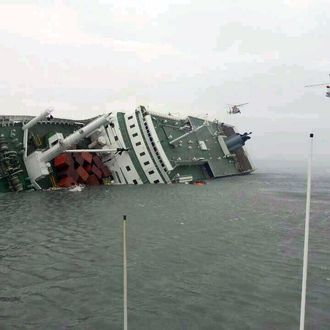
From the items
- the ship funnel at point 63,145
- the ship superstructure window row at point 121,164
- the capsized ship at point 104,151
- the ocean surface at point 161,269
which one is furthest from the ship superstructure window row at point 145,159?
the ocean surface at point 161,269

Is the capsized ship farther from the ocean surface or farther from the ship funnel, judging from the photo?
the ocean surface

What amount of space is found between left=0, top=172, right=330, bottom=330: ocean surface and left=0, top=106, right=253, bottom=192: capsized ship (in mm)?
19656

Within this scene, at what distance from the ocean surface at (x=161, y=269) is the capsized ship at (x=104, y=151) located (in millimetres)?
19656

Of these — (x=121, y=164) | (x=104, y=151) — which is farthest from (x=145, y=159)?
(x=104, y=151)

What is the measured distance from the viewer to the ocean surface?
14.4 meters

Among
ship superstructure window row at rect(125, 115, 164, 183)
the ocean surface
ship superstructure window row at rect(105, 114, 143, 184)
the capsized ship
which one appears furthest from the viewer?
ship superstructure window row at rect(105, 114, 143, 184)

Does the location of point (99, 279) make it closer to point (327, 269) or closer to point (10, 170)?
point (327, 269)

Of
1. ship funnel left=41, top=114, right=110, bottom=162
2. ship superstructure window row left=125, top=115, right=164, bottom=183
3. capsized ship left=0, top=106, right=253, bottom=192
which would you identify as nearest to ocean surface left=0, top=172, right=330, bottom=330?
capsized ship left=0, top=106, right=253, bottom=192

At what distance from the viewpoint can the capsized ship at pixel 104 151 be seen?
57.6m

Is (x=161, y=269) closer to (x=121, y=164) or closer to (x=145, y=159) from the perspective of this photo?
(x=145, y=159)

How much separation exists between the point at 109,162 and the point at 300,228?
43.0 metres

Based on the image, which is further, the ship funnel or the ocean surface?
the ship funnel

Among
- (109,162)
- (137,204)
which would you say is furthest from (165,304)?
(109,162)

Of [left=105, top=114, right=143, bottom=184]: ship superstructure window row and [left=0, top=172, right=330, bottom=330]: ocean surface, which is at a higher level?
[left=105, top=114, right=143, bottom=184]: ship superstructure window row
